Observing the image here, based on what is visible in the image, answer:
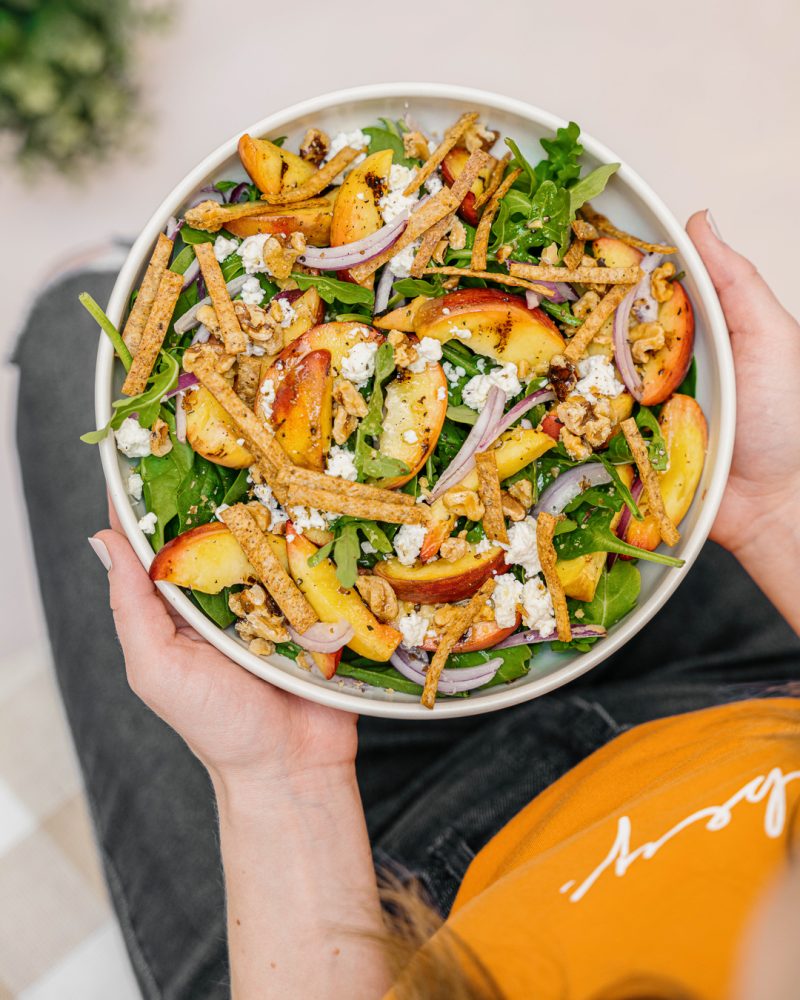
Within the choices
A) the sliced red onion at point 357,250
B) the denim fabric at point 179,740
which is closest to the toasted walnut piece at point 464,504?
the sliced red onion at point 357,250

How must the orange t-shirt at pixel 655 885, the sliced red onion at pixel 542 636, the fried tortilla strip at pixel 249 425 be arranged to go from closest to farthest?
the orange t-shirt at pixel 655 885
the fried tortilla strip at pixel 249 425
the sliced red onion at pixel 542 636

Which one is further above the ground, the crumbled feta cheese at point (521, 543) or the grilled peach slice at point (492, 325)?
the grilled peach slice at point (492, 325)

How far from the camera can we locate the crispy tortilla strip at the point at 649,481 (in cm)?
101

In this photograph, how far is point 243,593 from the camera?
104 cm

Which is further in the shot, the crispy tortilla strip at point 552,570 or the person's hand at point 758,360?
the person's hand at point 758,360

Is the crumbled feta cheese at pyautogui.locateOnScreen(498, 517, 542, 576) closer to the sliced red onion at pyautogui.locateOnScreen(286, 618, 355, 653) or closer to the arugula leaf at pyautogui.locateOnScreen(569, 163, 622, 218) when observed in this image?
the sliced red onion at pyautogui.locateOnScreen(286, 618, 355, 653)

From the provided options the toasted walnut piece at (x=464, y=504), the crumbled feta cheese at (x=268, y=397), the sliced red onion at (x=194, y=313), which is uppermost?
the sliced red onion at (x=194, y=313)

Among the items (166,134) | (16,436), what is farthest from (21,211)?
(16,436)

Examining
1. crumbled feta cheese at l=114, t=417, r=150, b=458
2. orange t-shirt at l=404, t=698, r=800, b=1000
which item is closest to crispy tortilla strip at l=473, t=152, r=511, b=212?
crumbled feta cheese at l=114, t=417, r=150, b=458

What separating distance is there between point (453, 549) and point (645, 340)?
0.38 metres

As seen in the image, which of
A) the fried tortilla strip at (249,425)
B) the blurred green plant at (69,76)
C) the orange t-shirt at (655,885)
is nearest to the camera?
the orange t-shirt at (655,885)

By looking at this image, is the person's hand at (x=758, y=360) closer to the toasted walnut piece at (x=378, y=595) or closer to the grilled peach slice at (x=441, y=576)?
the grilled peach slice at (x=441, y=576)

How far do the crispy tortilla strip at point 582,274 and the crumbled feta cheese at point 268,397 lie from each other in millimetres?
334

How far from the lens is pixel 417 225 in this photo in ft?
3.27
